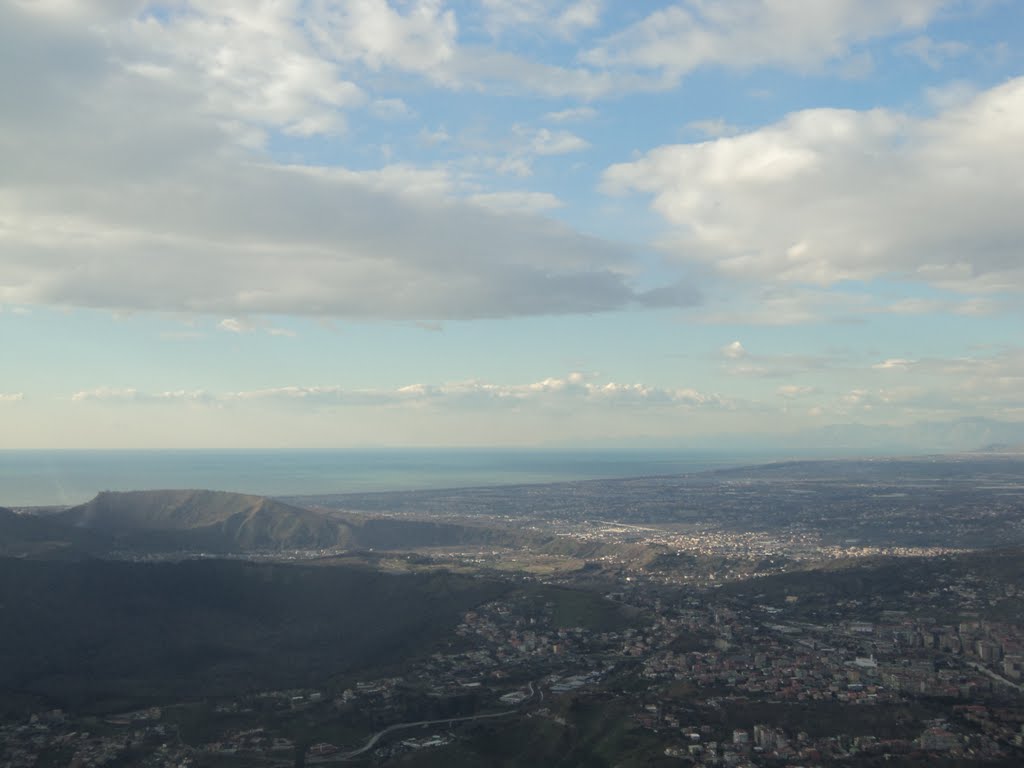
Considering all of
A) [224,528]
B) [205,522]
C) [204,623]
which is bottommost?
[204,623]

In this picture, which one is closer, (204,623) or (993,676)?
(993,676)

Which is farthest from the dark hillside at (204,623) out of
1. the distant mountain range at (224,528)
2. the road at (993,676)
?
the road at (993,676)

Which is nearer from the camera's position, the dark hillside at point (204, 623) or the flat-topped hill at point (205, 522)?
the dark hillside at point (204, 623)

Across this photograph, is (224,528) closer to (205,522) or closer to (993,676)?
(205,522)

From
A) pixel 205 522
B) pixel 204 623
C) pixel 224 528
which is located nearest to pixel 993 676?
pixel 204 623

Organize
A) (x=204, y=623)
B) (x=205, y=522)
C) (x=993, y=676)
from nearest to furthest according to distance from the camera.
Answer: (x=993, y=676), (x=204, y=623), (x=205, y=522)

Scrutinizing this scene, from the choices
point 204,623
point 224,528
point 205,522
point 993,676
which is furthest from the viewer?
point 205,522

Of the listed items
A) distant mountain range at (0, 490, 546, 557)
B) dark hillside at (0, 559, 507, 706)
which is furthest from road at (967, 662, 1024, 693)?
distant mountain range at (0, 490, 546, 557)

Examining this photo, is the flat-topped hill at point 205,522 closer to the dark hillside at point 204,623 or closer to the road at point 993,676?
the dark hillside at point 204,623

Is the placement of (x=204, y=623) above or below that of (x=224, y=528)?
below

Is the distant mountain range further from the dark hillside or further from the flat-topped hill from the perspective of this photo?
the dark hillside

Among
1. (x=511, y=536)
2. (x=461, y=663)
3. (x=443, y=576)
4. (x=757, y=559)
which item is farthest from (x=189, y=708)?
(x=511, y=536)
